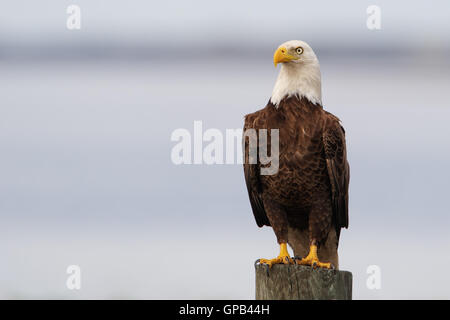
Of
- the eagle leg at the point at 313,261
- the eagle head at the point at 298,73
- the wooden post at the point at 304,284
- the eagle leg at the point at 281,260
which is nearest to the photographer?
the wooden post at the point at 304,284

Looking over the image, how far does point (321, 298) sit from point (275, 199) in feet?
4.92

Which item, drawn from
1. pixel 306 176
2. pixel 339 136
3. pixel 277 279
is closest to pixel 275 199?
pixel 306 176

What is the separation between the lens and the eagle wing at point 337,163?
640 cm

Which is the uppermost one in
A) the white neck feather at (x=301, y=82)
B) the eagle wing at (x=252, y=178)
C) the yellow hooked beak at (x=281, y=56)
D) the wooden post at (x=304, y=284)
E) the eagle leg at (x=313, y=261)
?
the yellow hooked beak at (x=281, y=56)

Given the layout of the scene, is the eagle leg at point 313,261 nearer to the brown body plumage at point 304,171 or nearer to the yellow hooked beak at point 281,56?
the brown body plumage at point 304,171

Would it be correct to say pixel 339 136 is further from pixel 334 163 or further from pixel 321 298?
pixel 321 298

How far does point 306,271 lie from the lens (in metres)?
5.44

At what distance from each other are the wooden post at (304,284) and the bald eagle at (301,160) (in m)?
0.65

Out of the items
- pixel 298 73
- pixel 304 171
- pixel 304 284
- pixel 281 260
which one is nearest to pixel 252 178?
pixel 304 171

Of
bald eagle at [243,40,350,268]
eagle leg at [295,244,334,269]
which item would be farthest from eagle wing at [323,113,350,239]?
eagle leg at [295,244,334,269]

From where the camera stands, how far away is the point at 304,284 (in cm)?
538

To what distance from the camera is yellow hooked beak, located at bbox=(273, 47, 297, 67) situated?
640 centimetres

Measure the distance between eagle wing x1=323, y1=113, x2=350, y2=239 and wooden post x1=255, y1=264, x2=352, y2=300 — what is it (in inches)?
46.3

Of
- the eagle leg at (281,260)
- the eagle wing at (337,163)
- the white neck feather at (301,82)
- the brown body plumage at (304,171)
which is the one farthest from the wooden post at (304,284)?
the white neck feather at (301,82)
